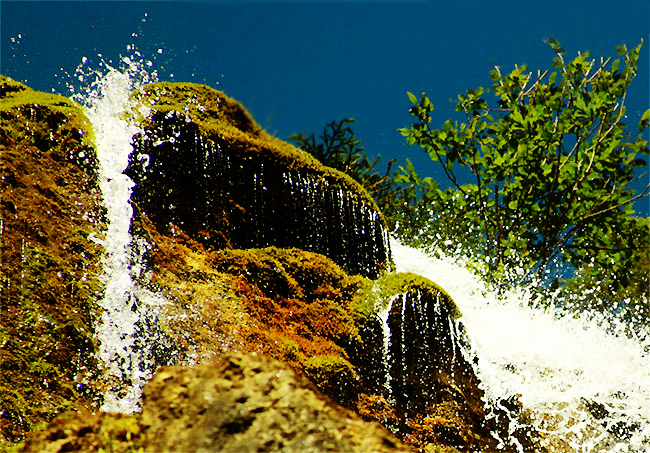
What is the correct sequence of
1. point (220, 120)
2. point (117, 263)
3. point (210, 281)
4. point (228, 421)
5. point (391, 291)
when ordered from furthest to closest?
point (220, 120) → point (391, 291) → point (210, 281) → point (117, 263) → point (228, 421)

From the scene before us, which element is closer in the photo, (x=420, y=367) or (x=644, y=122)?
(x=420, y=367)

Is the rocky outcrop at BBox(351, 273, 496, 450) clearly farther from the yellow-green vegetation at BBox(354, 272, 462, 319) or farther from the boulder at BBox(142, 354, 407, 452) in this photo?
the boulder at BBox(142, 354, 407, 452)

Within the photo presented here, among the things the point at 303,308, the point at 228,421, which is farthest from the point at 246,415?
the point at 303,308

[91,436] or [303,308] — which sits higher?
[303,308]

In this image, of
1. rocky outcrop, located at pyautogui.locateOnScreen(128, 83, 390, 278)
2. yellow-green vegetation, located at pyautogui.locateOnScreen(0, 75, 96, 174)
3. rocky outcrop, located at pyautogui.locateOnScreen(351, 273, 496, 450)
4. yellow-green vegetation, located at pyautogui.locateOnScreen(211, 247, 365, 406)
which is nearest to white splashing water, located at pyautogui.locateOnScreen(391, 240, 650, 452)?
rocky outcrop, located at pyautogui.locateOnScreen(351, 273, 496, 450)

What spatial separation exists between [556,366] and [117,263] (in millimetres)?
5891

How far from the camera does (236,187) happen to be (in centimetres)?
579

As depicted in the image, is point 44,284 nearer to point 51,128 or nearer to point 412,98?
point 51,128

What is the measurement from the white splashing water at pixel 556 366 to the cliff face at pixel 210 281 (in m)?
0.85

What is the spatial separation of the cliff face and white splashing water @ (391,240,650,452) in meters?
0.85

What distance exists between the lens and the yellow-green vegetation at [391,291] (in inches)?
206

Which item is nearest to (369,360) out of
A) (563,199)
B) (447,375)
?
(447,375)

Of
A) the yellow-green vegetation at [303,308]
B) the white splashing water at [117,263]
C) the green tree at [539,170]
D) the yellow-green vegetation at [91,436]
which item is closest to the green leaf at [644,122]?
the green tree at [539,170]

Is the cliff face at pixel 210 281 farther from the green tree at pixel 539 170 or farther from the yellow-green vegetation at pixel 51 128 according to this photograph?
the green tree at pixel 539 170
